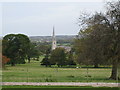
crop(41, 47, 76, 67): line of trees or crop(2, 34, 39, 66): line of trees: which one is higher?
crop(2, 34, 39, 66): line of trees

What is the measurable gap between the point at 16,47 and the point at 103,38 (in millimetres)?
40929

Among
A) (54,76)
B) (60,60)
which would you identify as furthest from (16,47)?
(54,76)

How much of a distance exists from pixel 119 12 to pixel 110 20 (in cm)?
103

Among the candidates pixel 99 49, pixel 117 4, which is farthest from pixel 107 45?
pixel 117 4

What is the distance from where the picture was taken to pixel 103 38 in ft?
70.6

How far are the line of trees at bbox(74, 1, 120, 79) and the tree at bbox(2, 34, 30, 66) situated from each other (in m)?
38.5

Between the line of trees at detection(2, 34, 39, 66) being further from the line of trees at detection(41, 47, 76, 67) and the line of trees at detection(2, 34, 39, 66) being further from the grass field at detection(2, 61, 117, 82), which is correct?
the grass field at detection(2, 61, 117, 82)

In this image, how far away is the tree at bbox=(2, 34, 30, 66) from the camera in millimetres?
59094

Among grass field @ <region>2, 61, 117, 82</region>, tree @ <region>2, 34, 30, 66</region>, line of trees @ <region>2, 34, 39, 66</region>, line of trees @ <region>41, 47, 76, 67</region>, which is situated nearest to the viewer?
grass field @ <region>2, 61, 117, 82</region>

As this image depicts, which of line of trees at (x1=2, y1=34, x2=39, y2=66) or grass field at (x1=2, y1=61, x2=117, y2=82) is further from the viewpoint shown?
line of trees at (x1=2, y1=34, x2=39, y2=66)

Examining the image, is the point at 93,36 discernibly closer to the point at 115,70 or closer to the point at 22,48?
the point at 115,70

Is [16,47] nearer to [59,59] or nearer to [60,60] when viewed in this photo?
[59,59]

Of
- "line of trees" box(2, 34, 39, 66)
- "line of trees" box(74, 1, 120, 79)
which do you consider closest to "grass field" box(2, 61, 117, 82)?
"line of trees" box(74, 1, 120, 79)

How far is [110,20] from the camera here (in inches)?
865
